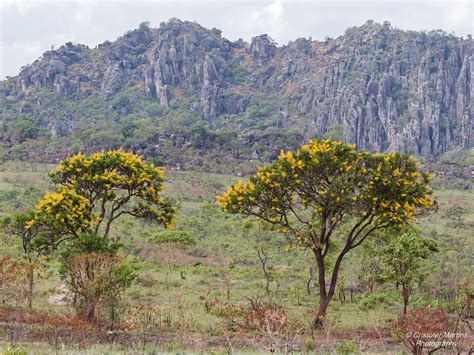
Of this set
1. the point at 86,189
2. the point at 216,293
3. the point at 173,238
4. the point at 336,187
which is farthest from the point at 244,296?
the point at 173,238

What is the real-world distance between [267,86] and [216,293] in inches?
5464

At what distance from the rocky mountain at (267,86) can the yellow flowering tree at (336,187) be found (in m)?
96.7

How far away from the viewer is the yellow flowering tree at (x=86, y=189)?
45.8ft

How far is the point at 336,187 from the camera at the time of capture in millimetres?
→ 13086

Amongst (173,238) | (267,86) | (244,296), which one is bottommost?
(244,296)

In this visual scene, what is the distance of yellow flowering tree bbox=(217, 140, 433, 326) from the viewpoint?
513 inches

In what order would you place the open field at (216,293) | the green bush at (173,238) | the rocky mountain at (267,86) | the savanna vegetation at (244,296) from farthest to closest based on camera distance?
the rocky mountain at (267,86) → the green bush at (173,238) → the open field at (216,293) → the savanna vegetation at (244,296)

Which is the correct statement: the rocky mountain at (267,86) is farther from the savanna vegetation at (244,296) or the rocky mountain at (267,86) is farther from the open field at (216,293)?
the savanna vegetation at (244,296)

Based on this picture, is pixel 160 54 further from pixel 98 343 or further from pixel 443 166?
pixel 98 343

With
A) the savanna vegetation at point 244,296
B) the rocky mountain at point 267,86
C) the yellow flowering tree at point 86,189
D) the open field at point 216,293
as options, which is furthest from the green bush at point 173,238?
the rocky mountain at point 267,86

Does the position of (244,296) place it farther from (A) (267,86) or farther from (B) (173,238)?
(A) (267,86)

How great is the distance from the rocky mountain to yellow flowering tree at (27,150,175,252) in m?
94.1

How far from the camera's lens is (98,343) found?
38.0 ft

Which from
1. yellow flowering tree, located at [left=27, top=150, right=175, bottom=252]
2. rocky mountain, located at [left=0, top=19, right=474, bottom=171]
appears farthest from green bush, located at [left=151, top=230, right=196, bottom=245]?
rocky mountain, located at [left=0, top=19, right=474, bottom=171]
